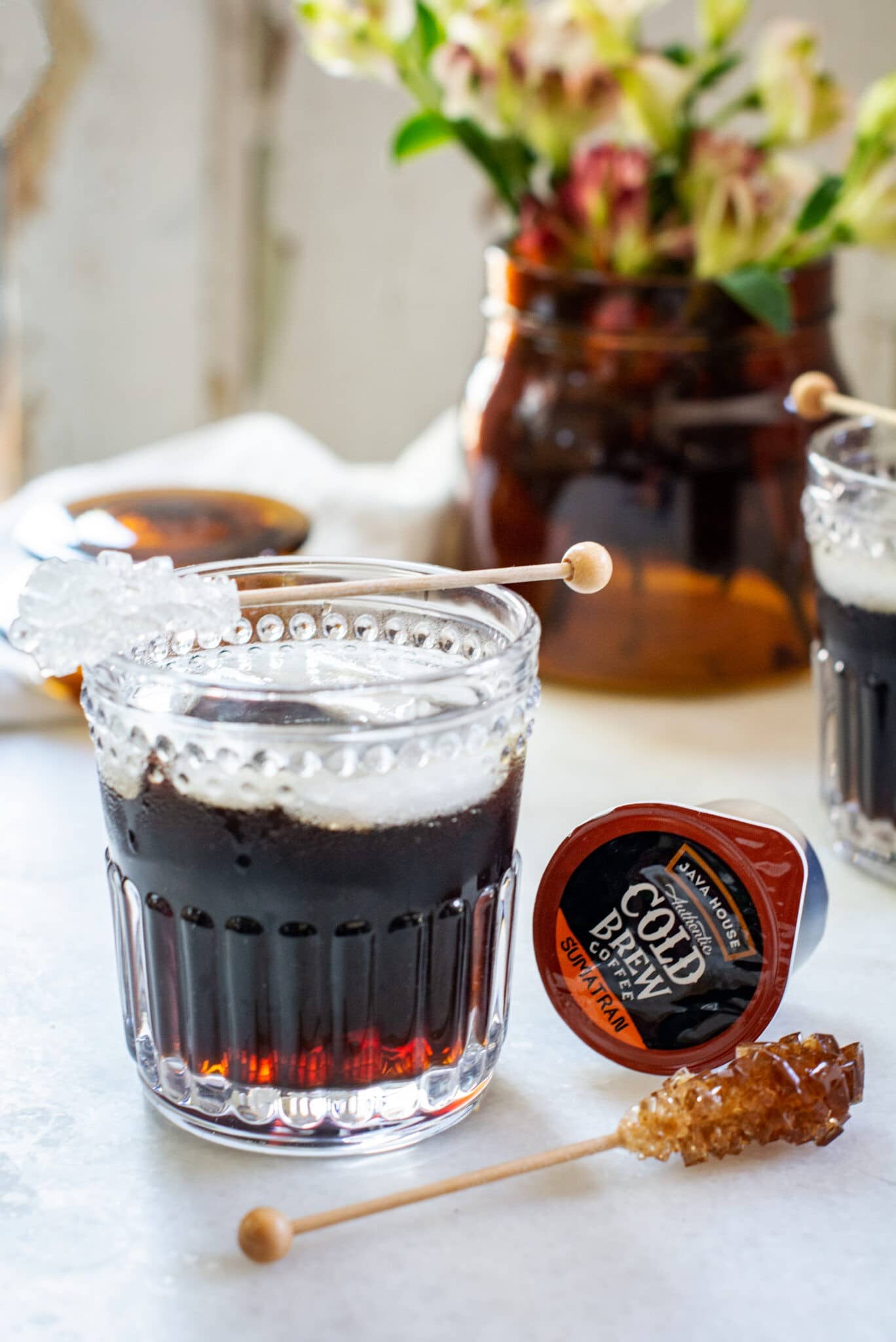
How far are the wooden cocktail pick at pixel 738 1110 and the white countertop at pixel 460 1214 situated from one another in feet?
0.06

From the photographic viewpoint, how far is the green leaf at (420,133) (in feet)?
3.68

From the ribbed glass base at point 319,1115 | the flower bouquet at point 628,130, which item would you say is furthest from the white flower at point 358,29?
the ribbed glass base at point 319,1115

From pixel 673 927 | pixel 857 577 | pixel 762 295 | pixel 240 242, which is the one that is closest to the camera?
pixel 673 927

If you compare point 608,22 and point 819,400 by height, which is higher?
point 608,22

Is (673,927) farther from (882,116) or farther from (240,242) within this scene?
(240,242)

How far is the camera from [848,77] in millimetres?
→ 1526

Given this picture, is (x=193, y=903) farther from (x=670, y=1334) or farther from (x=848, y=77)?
(x=848, y=77)

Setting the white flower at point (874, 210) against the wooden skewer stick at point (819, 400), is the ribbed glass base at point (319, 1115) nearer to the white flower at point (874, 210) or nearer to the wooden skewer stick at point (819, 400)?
the wooden skewer stick at point (819, 400)

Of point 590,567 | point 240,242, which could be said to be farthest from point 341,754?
point 240,242

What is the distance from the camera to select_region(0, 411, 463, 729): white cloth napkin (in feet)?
3.68

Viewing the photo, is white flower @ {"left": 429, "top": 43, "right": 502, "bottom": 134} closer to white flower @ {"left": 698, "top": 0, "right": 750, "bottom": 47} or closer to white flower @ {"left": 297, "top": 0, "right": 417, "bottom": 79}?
white flower @ {"left": 297, "top": 0, "right": 417, "bottom": 79}

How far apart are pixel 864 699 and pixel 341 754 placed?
0.42m

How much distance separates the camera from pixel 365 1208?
58 cm

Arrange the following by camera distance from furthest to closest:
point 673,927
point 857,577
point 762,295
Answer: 1. point 762,295
2. point 857,577
3. point 673,927
